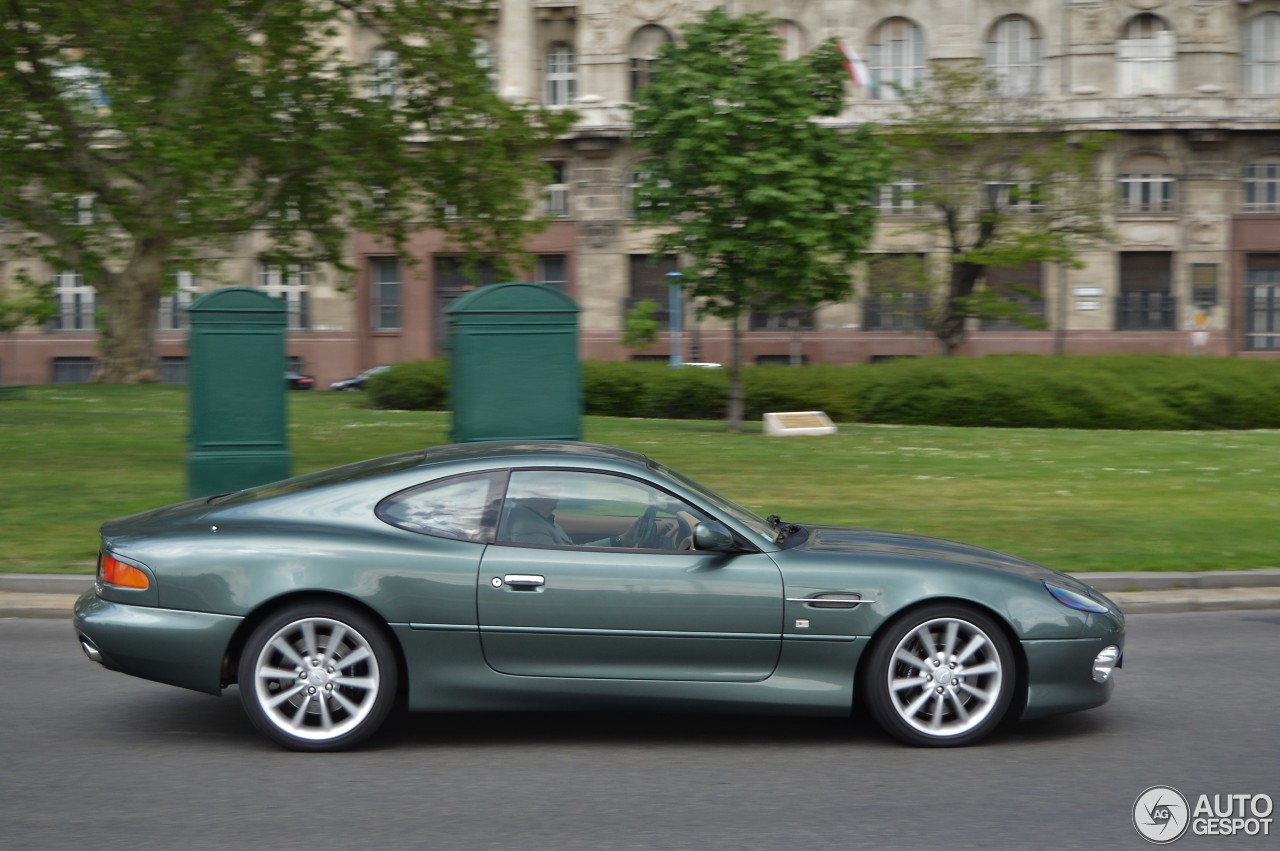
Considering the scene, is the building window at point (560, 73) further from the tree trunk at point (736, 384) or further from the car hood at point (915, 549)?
the car hood at point (915, 549)

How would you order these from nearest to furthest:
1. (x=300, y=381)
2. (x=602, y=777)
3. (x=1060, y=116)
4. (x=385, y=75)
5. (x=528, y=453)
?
1. (x=602, y=777)
2. (x=528, y=453)
3. (x=385, y=75)
4. (x=1060, y=116)
5. (x=300, y=381)

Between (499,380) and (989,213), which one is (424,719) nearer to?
(499,380)

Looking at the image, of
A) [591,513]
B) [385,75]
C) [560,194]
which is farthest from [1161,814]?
[560,194]

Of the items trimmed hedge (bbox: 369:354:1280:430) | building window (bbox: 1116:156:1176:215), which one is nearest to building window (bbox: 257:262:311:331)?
trimmed hedge (bbox: 369:354:1280:430)

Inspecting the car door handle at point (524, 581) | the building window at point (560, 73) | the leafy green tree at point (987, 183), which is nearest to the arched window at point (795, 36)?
the building window at point (560, 73)

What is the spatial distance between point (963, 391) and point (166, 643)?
73.6 ft

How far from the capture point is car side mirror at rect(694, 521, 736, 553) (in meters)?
6.22

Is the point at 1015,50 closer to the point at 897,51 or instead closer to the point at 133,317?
the point at 897,51

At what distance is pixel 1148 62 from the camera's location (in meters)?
46.7

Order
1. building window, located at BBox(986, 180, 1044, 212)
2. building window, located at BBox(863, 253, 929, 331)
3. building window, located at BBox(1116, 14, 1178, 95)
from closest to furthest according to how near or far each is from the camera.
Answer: building window, located at BBox(986, 180, 1044, 212)
building window, located at BBox(863, 253, 929, 331)
building window, located at BBox(1116, 14, 1178, 95)

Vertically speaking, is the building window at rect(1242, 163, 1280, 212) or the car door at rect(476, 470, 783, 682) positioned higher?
the building window at rect(1242, 163, 1280, 212)

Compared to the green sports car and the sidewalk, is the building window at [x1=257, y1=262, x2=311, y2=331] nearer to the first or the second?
the sidewalk

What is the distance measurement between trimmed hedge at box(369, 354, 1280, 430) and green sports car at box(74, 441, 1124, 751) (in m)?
20.9

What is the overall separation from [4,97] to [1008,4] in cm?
3506
